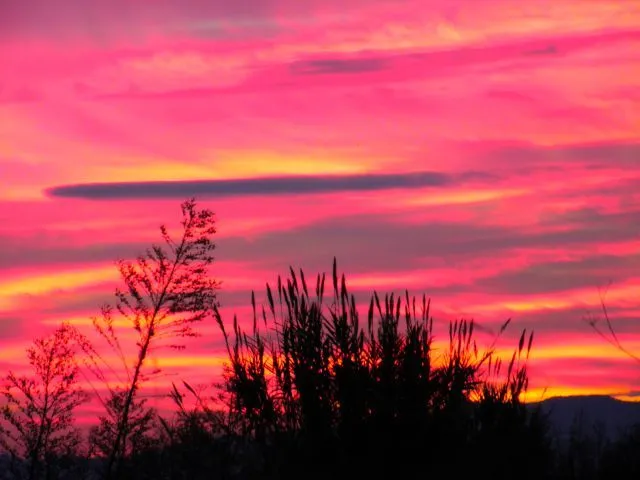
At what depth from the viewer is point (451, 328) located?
19547mm

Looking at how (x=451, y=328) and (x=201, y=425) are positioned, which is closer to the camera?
(x=451, y=328)

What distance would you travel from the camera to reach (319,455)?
17.5 m

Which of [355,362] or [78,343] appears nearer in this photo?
[355,362]

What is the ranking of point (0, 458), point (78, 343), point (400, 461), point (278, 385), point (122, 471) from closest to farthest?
point (400, 461)
point (278, 385)
point (122, 471)
point (78, 343)
point (0, 458)

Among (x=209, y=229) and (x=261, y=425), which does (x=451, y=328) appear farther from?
(x=209, y=229)

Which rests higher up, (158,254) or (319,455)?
(158,254)

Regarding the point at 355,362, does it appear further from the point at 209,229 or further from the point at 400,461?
the point at 209,229

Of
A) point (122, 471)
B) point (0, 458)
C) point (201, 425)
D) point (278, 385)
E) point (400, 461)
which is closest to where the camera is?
point (400, 461)

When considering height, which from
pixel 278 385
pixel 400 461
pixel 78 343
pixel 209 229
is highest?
pixel 209 229

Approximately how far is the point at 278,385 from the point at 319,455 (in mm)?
1517

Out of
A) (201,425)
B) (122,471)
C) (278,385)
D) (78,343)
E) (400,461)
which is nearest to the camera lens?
(400,461)

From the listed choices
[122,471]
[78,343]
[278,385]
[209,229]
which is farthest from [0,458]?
[278,385]

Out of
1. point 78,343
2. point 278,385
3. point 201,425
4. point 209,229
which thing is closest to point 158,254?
point 209,229

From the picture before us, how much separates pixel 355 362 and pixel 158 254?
1467 cm
